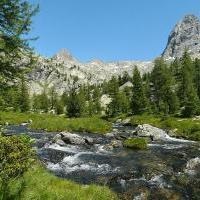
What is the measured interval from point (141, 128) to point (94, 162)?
78.3ft

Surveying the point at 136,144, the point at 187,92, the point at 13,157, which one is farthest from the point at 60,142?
the point at 187,92

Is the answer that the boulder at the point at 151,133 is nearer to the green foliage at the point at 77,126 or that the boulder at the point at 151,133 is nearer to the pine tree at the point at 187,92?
the green foliage at the point at 77,126

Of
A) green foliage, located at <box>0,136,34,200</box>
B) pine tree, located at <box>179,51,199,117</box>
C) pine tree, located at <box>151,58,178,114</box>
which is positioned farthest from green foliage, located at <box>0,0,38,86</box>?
pine tree, located at <box>151,58,178,114</box>

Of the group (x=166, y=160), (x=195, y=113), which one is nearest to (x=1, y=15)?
(x=166, y=160)

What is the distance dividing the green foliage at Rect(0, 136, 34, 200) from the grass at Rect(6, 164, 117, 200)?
55 cm

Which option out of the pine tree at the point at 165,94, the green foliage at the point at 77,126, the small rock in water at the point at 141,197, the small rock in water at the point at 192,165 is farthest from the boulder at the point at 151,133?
the pine tree at the point at 165,94

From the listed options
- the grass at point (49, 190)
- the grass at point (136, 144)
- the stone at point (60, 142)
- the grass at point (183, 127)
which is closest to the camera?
the grass at point (49, 190)

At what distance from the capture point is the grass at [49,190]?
1647 cm

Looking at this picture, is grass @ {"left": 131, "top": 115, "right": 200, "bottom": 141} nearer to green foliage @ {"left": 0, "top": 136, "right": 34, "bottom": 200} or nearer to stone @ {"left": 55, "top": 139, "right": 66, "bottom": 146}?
stone @ {"left": 55, "top": 139, "right": 66, "bottom": 146}

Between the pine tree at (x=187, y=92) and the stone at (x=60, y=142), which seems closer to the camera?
the stone at (x=60, y=142)

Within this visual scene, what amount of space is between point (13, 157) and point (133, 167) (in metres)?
14.4

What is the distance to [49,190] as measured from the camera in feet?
59.8

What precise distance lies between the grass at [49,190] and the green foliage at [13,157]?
55 centimetres

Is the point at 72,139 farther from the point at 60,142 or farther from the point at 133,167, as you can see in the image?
the point at 133,167
